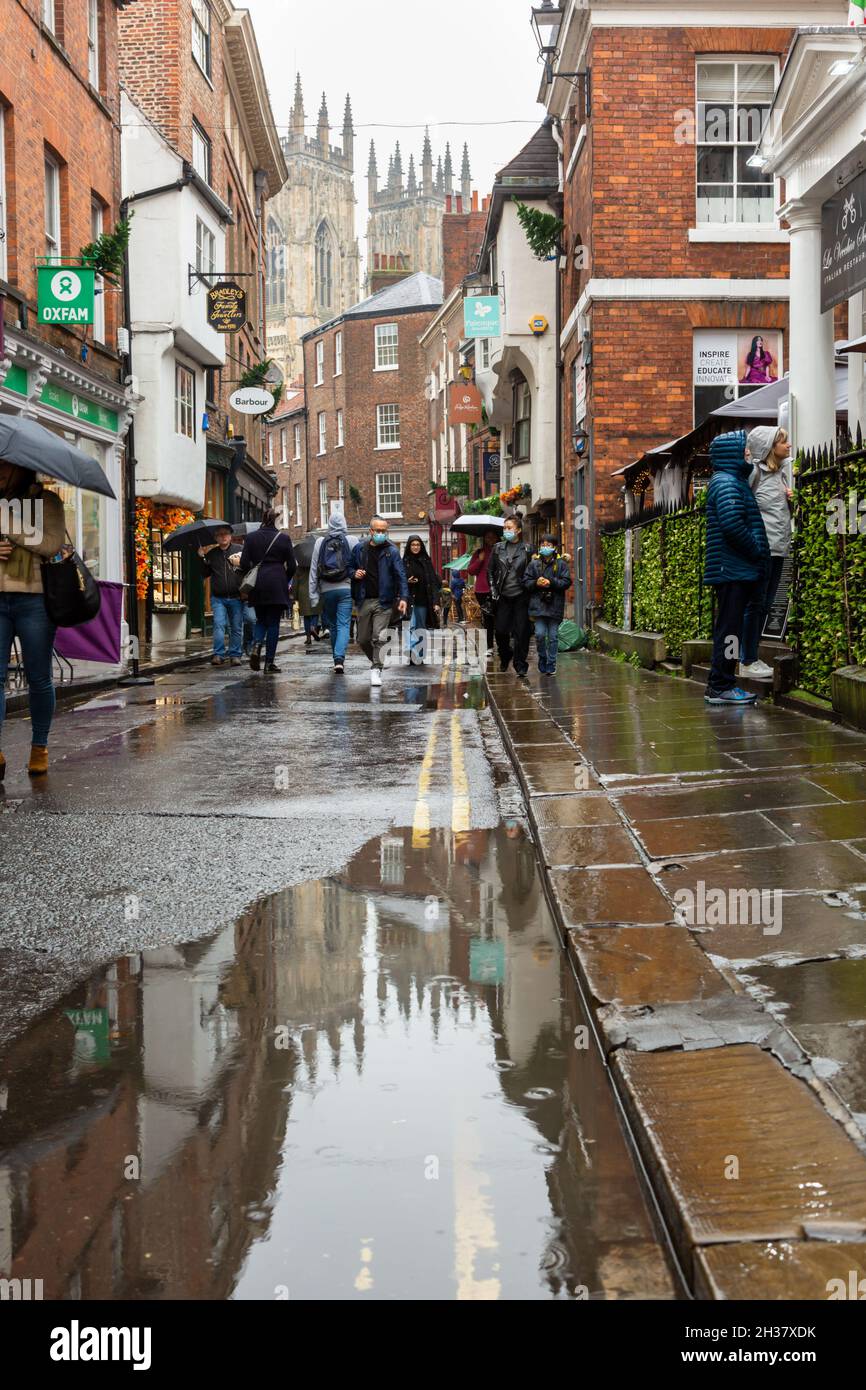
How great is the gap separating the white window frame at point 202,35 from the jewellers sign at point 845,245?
23.6 m

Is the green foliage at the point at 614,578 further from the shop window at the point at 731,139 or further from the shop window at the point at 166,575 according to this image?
the shop window at the point at 166,575

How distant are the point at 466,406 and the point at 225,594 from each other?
2673 cm

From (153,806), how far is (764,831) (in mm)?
3203

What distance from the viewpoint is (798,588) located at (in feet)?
34.9

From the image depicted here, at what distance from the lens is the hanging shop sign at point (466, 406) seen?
45.0 metres

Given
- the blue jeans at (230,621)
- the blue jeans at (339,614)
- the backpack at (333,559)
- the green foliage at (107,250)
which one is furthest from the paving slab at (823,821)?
the green foliage at (107,250)

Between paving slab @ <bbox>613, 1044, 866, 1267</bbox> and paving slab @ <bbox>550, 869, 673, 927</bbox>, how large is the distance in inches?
52.3

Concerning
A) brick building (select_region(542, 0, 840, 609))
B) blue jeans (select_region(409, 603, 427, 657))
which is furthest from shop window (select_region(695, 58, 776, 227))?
blue jeans (select_region(409, 603, 427, 657))

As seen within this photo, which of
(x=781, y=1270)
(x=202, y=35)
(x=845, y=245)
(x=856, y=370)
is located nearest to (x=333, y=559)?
(x=856, y=370)

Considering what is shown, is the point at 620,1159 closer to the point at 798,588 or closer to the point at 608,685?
the point at 798,588

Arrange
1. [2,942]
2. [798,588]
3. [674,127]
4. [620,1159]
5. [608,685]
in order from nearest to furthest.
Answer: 1. [620,1159]
2. [2,942]
3. [798,588]
4. [608,685]
5. [674,127]

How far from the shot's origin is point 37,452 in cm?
852
